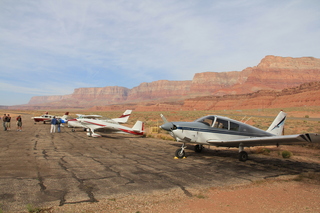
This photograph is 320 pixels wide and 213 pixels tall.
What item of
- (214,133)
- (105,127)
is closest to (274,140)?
(214,133)

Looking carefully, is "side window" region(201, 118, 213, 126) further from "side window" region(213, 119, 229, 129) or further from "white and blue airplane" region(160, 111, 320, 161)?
"side window" region(213, 119, 229, 129)

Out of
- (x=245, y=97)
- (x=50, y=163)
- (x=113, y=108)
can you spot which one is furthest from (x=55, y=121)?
(x=113, y=108)

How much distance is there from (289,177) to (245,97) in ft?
400

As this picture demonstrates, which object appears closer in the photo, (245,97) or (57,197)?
(57,197)

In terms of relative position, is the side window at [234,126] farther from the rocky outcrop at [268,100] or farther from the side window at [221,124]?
the rocky outcrop at [268,100]

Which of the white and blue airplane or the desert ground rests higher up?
the white and blue airplane

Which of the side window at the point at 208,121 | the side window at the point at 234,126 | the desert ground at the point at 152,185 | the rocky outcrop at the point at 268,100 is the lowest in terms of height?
the desert ground at the point at 152,185

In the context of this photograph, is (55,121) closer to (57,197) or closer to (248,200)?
(57,197)

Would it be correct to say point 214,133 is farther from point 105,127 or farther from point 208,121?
point 105,127

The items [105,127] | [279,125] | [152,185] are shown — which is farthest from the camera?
[105,127]

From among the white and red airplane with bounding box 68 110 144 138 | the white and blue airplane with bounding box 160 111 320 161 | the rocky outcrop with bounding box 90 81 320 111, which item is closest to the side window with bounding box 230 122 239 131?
the white and blue airplane with bounding box 160 111 320 161

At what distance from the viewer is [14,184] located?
6176 mm

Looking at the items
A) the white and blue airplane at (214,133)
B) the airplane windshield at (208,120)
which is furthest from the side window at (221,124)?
the airplane windshield at (208,120)

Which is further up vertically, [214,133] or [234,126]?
[234,126]
